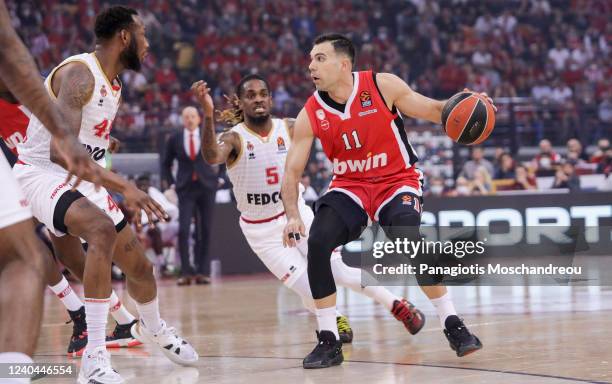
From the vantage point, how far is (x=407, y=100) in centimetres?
693

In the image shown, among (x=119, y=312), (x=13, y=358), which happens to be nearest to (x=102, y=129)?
(x=119, y=312)

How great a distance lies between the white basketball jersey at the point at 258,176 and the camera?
8.51m

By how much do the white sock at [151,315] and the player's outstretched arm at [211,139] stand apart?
1.45 metres

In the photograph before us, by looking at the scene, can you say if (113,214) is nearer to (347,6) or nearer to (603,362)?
(603,362)

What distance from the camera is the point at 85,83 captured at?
6.20 m

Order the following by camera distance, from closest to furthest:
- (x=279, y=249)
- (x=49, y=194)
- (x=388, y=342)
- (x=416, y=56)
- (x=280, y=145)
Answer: (x=49, y=194), (x=388, y=342), (x=279, y=249), (x=280, y=145), (x=416, y=56)

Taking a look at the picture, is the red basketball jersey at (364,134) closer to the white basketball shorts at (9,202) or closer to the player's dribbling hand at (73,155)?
the player's dribbling hand at (73,155)

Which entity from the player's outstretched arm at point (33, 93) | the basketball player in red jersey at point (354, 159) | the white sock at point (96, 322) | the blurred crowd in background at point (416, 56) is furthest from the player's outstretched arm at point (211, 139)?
the blurred crowd in background at point (416, 56)

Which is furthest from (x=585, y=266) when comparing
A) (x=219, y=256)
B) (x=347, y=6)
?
(x=347, y=6)

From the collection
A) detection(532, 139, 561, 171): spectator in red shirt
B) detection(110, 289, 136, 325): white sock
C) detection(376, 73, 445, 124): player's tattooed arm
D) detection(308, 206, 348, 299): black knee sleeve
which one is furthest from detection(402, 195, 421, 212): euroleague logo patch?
detection(532, 139, 561, 171): spectator in red shirt

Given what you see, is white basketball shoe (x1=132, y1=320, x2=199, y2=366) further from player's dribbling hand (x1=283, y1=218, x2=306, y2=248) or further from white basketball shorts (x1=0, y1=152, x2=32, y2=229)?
white basketball shorts (x1=0, y1=152, x2=32, y2=229)

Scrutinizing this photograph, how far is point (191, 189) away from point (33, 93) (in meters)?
10.4

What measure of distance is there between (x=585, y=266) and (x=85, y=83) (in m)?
9.10

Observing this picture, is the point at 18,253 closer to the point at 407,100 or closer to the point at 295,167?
the point at 295,167
